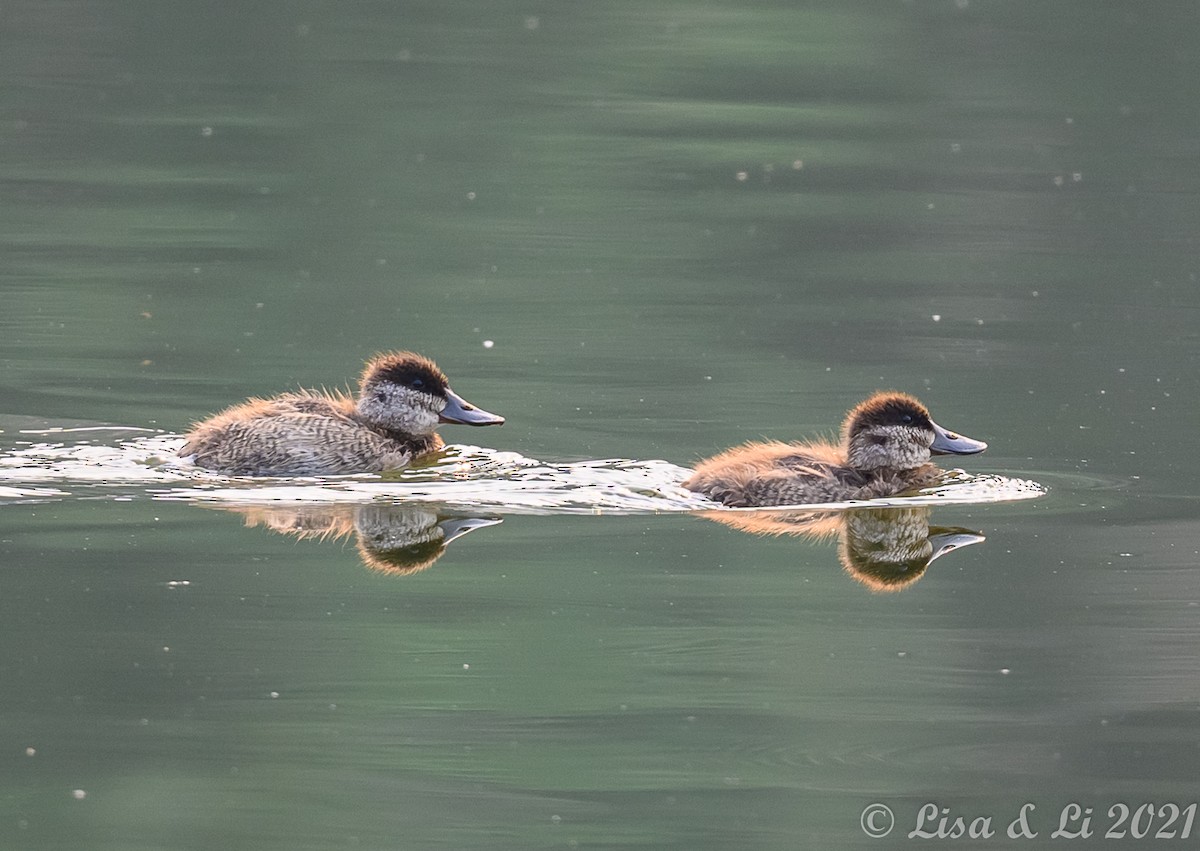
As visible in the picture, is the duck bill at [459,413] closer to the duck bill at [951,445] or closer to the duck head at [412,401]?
the duck head at [412,401]

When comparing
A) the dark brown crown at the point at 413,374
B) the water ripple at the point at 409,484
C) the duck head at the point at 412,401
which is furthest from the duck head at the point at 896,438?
the dark brown crown at the point at 413,374

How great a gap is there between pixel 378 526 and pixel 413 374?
1321mm

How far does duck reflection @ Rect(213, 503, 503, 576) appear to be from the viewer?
873 centimetres

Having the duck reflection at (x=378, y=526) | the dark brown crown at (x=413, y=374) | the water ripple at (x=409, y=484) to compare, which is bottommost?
the duck reflection at (x=378, y=526)

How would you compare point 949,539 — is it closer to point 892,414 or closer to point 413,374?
point 892,414

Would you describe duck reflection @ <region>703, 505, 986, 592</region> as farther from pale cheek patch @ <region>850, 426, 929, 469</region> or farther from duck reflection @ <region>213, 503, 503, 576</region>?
duck reflection @ <region>213, 503, 503, 576</region>

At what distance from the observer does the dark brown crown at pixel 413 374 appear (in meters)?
10.3

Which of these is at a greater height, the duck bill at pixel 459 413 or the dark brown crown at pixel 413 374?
the dark brown crown at pixel 413 374

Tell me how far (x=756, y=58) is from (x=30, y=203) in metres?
11.2

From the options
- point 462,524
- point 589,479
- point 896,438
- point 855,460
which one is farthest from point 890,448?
point 462,524

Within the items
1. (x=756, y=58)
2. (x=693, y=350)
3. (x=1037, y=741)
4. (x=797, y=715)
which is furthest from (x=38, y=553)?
(x=756, y=58)

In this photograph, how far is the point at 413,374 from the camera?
1028 centimetres

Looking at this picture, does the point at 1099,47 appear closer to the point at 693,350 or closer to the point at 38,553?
the point at 693,350

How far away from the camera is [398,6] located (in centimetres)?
3106
